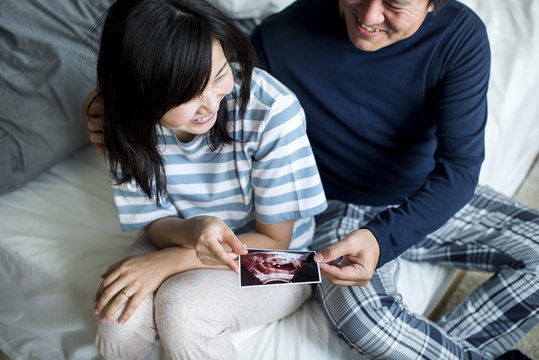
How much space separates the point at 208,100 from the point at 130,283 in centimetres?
46

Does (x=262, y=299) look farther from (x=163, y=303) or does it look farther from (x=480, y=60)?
(x=480, y=60)

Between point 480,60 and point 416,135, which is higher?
point 480,60

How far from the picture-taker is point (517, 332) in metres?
1.13

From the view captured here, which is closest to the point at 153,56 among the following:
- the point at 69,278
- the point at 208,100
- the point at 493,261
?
the point at 208,100

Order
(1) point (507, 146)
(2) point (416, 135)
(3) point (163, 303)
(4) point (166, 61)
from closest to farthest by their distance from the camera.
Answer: (4) point (166, 61), (3) point (163, 303), (2) point (416, 135), (1) point (507, 146)

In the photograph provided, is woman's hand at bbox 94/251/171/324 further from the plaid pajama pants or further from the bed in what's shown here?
the plaid pajama pants

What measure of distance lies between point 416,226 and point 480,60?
43cm

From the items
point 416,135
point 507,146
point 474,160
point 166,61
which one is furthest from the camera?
point 507,146

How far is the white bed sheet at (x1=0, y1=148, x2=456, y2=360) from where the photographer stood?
1.09 meters

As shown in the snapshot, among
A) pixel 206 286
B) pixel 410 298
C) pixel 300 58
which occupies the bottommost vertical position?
pixel 410 298

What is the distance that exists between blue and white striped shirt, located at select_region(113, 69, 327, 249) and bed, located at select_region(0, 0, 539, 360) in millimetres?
236

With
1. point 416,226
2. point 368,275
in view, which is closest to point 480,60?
point 416,226

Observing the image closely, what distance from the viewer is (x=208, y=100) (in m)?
0.86

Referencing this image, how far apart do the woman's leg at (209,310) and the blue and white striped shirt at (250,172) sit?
178 millimetres
